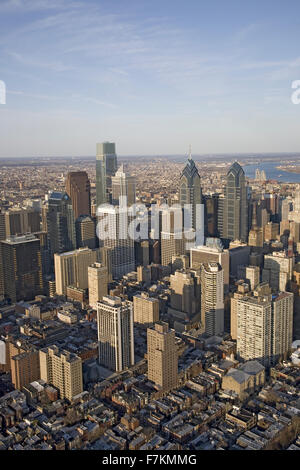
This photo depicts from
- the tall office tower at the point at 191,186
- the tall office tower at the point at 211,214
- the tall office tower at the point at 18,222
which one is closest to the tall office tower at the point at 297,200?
the tall office tower at the point at 211,214

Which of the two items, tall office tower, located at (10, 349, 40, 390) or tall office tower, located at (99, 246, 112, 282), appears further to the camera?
tall office tower, located at (99, 246, 112, 282)

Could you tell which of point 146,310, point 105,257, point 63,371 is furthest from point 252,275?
point 63,371

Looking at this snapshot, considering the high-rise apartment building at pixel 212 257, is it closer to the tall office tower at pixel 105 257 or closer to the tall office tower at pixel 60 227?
the tall office tower at pixel 105 257

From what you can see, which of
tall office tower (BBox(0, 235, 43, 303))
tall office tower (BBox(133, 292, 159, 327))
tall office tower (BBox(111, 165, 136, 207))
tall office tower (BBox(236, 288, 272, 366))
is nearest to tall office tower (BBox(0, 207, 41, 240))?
tall office tower (BBox(0, 235, 43, 303))

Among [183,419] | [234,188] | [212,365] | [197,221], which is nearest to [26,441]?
[183,419]

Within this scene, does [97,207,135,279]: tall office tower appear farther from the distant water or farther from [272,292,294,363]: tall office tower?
[272,292,294,363]: tall office tower
